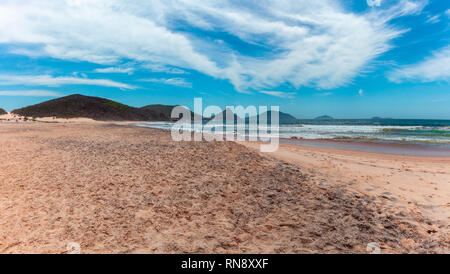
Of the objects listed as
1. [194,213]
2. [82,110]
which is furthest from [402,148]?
[82,110]

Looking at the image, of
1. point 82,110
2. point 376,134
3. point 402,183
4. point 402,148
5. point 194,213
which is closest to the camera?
point 194,213

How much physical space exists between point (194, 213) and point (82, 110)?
68.5 metres

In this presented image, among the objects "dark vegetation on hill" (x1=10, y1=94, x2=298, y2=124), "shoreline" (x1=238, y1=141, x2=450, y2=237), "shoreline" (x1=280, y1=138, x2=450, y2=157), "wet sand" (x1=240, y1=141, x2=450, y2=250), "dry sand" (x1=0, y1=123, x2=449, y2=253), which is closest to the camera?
"dry sand" (x1=0, y1=123, x2=449, y2=253)

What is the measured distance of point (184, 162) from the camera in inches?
334

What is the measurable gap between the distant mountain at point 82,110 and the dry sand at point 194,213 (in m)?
58.9

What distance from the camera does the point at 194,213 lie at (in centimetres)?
439

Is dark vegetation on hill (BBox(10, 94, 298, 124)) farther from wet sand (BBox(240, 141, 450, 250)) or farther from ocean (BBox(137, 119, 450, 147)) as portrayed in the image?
wet sand (BBox(240, 141, 450, 250))

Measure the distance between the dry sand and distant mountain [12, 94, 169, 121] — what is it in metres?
58.9

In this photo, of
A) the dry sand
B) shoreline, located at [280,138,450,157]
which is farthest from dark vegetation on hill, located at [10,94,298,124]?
the dry sand

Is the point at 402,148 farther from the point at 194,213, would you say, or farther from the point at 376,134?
the point at 194,213

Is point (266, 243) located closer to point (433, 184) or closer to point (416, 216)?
point (416, 216)

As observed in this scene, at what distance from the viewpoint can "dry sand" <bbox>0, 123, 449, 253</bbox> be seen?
3.32 meters
